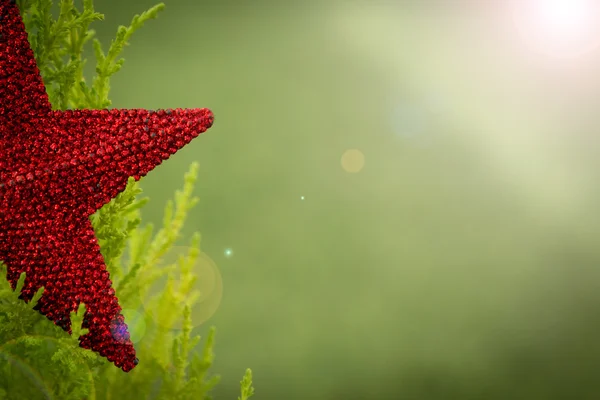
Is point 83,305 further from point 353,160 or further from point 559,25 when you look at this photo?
point 559,25

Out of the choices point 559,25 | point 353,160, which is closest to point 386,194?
point 353,160

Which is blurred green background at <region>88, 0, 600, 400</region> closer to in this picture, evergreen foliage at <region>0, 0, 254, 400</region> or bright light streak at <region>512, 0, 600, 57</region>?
bright light streak at <region>512, 0, 600, 57</region>

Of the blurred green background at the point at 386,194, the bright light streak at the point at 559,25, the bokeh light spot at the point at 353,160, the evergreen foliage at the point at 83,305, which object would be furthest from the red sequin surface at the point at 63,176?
the bright light streak at the point at 559,25

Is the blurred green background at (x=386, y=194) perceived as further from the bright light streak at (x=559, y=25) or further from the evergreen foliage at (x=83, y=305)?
the evergreen foliage at (x=83, y=305)

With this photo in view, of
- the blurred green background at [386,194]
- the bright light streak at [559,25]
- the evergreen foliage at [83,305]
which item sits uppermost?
the bright light streak at [559,25]

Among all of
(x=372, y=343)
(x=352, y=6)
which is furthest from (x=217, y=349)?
(x=352, y=6)

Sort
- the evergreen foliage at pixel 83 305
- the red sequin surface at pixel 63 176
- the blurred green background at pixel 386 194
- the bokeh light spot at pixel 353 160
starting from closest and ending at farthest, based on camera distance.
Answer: the red sequin surface at pixel 63 176
the evergreen foliage at pixel 83 305
the blurred green background at pixel 386 194
the bokeh light spot at pixel 353 160
